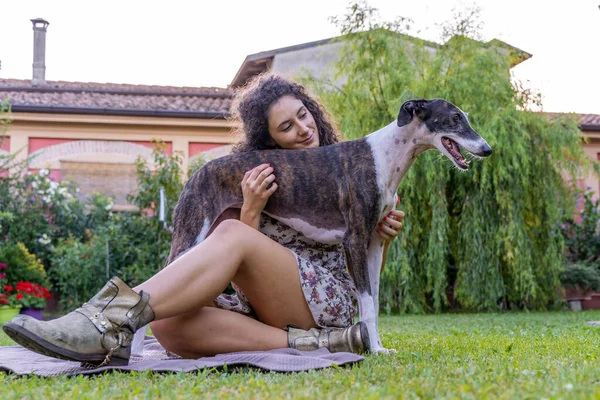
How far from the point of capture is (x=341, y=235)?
314 cm

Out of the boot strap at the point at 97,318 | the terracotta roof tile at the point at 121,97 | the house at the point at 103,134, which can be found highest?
the terracotta roof tile at the point at 121,97

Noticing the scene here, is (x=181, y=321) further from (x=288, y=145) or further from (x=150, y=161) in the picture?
(x=150, y=161)

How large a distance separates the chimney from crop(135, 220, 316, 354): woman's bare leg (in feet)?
48.4

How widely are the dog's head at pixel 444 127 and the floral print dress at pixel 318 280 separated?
0.73 meters

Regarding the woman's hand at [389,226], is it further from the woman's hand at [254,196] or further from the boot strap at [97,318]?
the boot strap at [97,318]

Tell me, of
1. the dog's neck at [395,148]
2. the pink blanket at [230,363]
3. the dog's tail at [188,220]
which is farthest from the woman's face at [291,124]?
the pink blanket at [230,363]

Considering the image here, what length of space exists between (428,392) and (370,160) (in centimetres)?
158

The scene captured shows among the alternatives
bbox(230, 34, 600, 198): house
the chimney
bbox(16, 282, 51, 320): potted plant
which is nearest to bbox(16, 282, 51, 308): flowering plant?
bbox(16, 282, 51, 320): potted plant

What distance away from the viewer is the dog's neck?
3174 mm

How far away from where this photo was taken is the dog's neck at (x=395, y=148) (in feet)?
10.4

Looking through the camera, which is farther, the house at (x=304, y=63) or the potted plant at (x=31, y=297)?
the house at (x=304, y=63)

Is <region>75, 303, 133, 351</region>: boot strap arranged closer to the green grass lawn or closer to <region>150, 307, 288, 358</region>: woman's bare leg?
the green grass lawn

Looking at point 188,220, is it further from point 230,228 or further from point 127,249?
point 127,249

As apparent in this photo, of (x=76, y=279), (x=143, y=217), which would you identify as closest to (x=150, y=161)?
(x=143, y=217)
